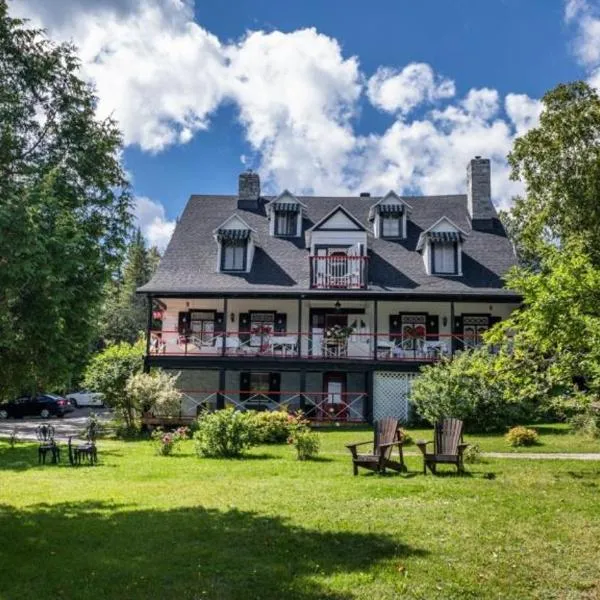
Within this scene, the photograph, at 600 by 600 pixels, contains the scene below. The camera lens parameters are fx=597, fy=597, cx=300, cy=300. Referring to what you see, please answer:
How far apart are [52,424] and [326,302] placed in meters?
14.6

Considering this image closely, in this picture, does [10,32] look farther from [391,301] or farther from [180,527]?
[391,301]

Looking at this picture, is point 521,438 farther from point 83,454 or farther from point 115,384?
point 115,384

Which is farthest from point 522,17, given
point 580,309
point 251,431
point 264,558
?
point 264,558

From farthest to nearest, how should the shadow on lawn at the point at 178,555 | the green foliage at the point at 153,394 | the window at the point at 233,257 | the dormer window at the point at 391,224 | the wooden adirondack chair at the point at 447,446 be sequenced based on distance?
the dormer window at the point at 391,224 < the window at the point at 233,257 < the green foliage at the point at 153,394 < the wooden adirondack chair at the point at 447,446 < the shadow on lawn at the point at 178,555

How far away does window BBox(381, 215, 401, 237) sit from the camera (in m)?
27.9

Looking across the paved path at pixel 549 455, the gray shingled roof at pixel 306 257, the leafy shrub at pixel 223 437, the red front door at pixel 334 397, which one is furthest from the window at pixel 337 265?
the paved path at pixel 549 455

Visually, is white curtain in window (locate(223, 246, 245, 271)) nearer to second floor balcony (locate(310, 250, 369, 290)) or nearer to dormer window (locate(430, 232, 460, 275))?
second floor balcony (locate(310, 250, 369, 290))

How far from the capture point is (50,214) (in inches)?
332

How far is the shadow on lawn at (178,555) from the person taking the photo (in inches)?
220

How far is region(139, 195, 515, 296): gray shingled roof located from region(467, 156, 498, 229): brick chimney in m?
0.52

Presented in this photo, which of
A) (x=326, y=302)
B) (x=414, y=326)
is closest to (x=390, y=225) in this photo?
(x=326, y=302)

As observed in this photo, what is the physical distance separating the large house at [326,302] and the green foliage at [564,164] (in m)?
2.85

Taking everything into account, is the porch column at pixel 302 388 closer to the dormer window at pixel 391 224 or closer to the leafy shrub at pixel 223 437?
the dormer window at pixel 391 224

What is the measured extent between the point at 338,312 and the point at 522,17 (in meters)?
15.1
